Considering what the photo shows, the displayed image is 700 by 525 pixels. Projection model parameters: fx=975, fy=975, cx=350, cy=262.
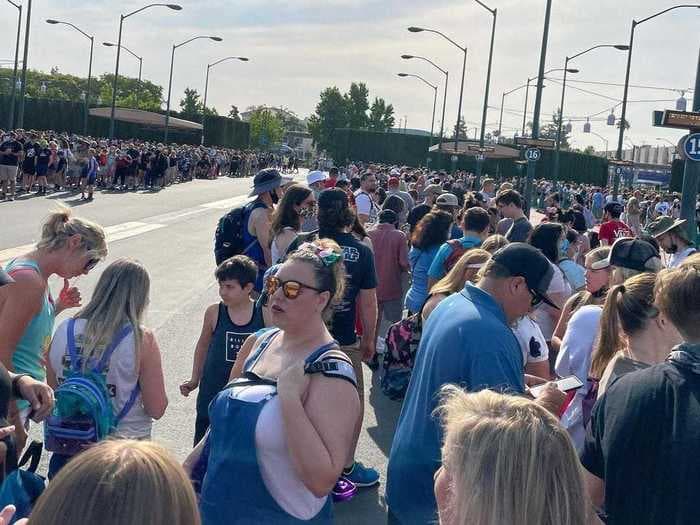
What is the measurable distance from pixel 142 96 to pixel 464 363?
13975 centimetres

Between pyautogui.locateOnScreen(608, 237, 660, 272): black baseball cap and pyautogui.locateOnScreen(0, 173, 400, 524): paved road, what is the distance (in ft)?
7.19

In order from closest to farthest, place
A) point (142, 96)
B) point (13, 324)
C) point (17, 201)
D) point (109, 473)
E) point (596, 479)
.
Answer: point (109, 473) < point (596, 479) < point (13, 324) < point (17, 201) < point (142, 96)

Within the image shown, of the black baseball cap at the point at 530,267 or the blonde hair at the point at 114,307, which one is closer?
the black baseball cap at the point at 530,267

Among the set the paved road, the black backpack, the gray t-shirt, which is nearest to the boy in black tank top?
the paved road

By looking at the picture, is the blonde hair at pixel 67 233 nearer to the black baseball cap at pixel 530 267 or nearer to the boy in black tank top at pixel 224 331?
the boy in black tank top at pixel 224 331

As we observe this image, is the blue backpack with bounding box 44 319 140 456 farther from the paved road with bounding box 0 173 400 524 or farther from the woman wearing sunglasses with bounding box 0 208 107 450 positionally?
the paved road with bounding box 0 173 400 524

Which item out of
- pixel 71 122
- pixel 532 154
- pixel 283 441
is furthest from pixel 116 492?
pixel 71 122

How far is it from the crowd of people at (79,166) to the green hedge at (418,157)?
4334 centimetres

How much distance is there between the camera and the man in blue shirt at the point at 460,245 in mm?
8109

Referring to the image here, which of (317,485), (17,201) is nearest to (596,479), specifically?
(317,485)

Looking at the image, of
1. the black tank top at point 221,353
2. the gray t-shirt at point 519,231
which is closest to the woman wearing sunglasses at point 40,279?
the black tank top at point 221,353

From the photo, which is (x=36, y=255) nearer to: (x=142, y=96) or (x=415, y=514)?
(x=415, y=514)

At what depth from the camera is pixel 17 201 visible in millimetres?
27406

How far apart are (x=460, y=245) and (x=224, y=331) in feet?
10.3
